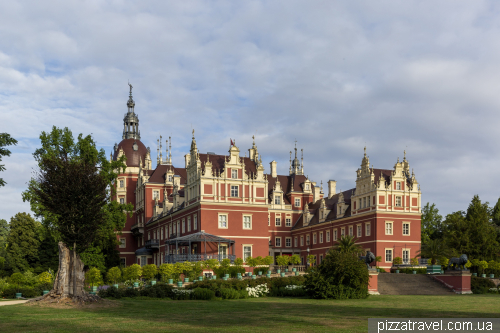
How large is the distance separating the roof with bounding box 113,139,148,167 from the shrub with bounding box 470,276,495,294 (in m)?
53.9

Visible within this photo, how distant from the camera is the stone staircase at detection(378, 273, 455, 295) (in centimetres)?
3953

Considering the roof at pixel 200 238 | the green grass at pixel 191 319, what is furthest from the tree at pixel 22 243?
the green grass at pixel 191 319

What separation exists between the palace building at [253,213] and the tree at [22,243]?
1350cm

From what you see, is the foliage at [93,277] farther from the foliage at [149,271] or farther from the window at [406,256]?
the window at [406,256]

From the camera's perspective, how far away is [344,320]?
17.4 metres

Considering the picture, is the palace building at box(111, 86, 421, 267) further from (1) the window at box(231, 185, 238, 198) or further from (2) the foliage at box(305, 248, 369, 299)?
(2) the foliage at box(305, 248, 369, 299)

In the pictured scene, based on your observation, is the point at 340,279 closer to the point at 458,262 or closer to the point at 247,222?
the point at 458,262

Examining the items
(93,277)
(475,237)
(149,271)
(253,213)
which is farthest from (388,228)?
(93,277)

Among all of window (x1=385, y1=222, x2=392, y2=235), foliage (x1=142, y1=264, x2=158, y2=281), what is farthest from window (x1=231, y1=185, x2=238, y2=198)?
foliage (x1=142, y1=264, x2=158, y2=281)

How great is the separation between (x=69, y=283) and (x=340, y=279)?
1433 centimetres

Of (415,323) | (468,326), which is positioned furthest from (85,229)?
(468,326)

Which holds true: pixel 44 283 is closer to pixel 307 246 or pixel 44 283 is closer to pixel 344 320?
pixel 344 320

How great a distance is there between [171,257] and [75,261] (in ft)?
96.6

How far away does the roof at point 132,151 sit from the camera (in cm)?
8256
